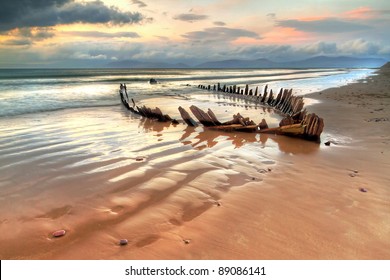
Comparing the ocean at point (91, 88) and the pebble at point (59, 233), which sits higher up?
the ocean at point (91, 88)

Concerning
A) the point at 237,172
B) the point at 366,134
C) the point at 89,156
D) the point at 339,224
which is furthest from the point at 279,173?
the point at 366,134

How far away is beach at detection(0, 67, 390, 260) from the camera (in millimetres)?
3531

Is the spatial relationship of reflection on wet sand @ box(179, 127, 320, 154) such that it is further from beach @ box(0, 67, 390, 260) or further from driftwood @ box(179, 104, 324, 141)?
driftwood @ box(179, 104, 324, 141)

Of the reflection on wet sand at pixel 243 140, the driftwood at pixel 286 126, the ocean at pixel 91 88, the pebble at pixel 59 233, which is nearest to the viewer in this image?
the pebble at pixel 59 233

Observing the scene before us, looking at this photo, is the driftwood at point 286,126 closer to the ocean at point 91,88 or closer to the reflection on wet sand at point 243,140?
the reflection on wet sand at point 243,140

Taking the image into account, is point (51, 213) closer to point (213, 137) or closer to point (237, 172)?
point (237, 172)

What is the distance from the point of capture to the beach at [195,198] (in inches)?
139

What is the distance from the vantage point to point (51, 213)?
4371 mm

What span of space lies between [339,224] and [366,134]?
627 cm

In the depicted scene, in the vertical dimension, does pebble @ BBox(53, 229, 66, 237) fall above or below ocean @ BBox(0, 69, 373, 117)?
below

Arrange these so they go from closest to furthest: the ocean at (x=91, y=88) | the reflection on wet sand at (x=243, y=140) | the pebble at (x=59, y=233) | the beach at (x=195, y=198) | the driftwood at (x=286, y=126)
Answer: the beach at (x=195, y=198) < the pebble at (x=59, y=233) < the reflection on wet sand at (x=243, y=140) < the driftwood at (x=286, y=126) < the ocean at (x=91, y=88)

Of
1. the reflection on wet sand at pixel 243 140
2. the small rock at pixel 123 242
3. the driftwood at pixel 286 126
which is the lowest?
the small rock at pixel 123 242

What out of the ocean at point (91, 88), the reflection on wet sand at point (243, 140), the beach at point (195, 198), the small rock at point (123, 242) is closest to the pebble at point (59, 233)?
the beach at point (195, 198)

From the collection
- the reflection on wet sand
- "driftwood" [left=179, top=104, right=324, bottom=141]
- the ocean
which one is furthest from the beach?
the ocean
